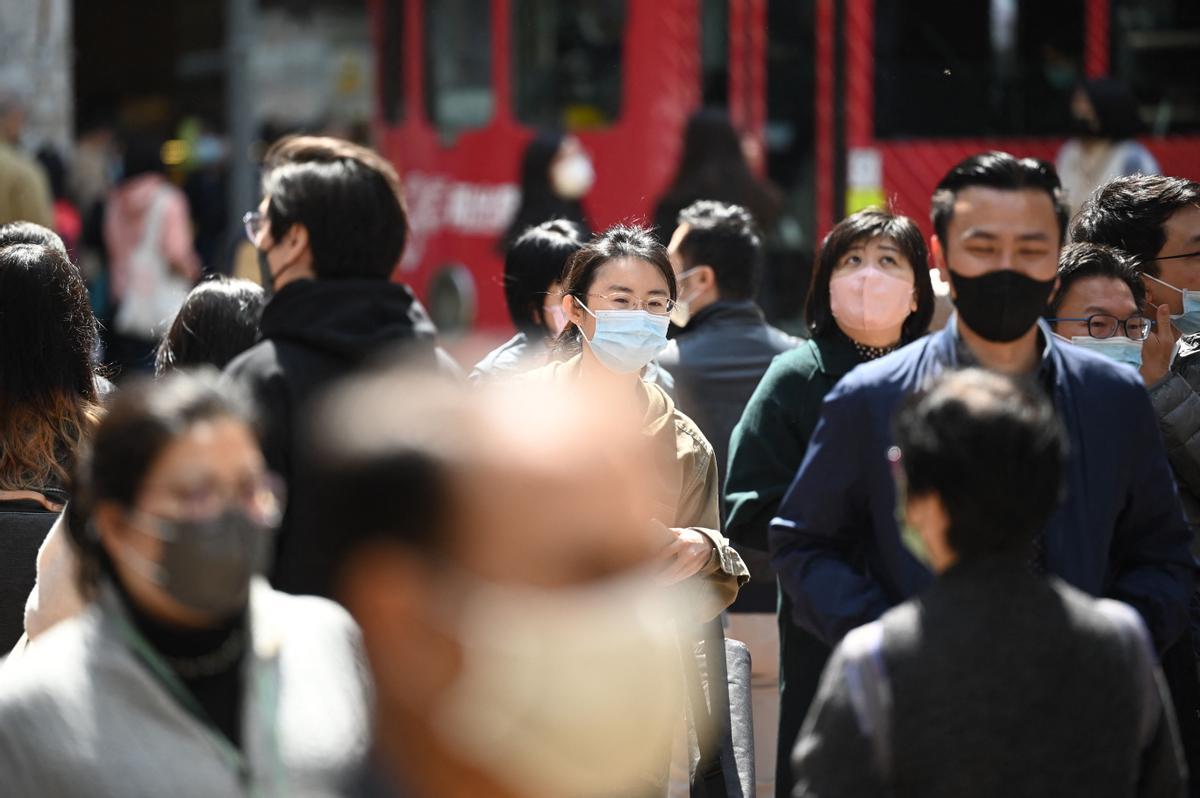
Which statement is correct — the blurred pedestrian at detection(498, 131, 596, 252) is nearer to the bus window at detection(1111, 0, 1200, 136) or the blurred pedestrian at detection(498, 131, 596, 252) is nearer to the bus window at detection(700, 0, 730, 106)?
the bus window at detection(700, 0, 730, 106)

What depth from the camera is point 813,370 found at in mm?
4461

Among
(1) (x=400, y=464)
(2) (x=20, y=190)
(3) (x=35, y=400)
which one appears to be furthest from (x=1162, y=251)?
(2) (x=20, y=190)

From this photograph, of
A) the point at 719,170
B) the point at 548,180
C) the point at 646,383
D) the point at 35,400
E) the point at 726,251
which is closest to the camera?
the point at 35,400

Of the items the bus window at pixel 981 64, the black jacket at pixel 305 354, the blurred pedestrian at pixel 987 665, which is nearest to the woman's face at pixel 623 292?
the black jacket at pixel 305 354

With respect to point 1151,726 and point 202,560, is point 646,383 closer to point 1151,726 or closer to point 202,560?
point 1151,726

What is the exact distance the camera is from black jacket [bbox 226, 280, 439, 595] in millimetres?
3307

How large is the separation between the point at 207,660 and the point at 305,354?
1037 millimetres

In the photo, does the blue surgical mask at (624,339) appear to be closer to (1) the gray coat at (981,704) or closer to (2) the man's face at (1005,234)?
(2) the man's face at (1005,234)

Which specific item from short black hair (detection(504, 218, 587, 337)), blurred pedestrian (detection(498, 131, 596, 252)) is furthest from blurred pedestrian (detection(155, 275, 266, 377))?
blurred pedestrian (detection(498, 131, 596, 252))

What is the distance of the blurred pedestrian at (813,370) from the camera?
4.20 meters

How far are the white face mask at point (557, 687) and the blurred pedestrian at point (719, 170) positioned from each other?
5.84 m

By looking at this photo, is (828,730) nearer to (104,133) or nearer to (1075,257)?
(1075,257)

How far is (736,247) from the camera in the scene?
5.60 meters

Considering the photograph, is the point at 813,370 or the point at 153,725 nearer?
the point at 153,725
